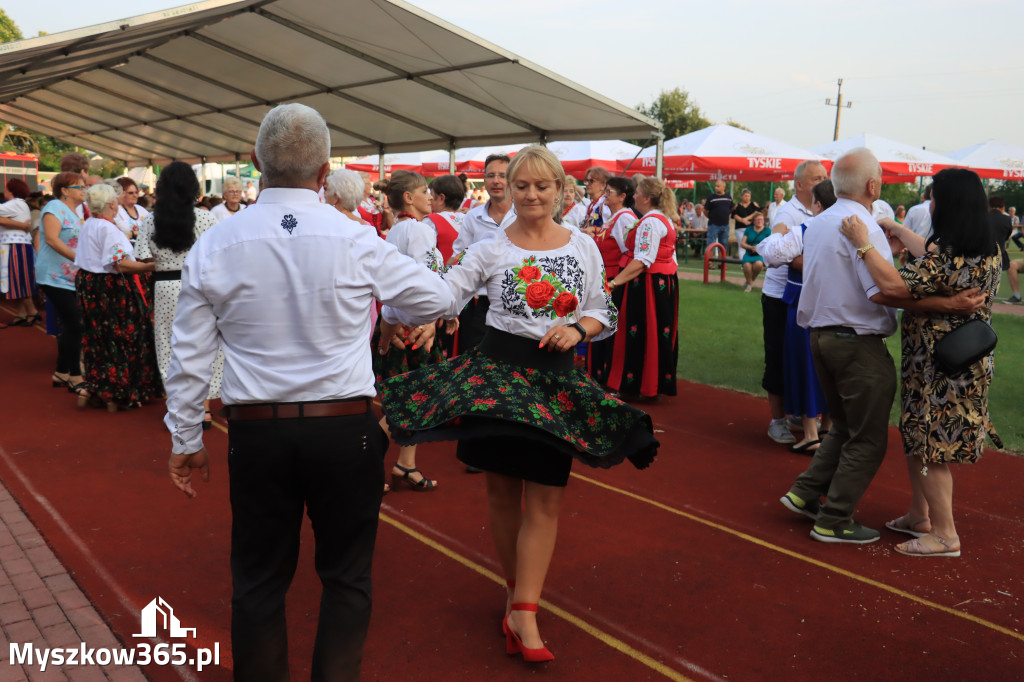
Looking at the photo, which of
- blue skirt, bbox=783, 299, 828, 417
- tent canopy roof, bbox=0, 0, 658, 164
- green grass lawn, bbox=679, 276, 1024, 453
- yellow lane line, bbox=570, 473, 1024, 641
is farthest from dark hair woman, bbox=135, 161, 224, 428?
green grass lawn, bbox=679, 276, 1024, 453

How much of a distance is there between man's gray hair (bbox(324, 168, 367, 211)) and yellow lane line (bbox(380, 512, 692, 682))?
205cm

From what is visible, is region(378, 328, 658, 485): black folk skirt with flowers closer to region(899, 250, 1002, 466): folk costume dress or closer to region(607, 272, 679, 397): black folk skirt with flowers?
region(899, 250, 1002, 466): folk costume dress

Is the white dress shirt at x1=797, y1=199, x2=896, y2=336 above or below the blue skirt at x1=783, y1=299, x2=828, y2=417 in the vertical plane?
above

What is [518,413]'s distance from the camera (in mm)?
2867

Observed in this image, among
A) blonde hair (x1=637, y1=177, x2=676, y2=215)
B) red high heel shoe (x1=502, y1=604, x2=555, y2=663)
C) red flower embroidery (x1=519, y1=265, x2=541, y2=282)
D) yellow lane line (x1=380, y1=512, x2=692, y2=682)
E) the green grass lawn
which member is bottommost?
yellow lane line (x1=380, y1=512, x2=692, y2=682)

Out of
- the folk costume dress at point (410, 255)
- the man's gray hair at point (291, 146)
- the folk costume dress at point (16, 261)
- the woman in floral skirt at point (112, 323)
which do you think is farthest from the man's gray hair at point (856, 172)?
the folk costume dress at point (16, 261)

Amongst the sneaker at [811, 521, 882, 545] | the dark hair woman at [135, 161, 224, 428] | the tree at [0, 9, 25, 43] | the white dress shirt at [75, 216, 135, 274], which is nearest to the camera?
the sneaker at [811, 521, 882, 545]

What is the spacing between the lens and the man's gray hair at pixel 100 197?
674 centimetres

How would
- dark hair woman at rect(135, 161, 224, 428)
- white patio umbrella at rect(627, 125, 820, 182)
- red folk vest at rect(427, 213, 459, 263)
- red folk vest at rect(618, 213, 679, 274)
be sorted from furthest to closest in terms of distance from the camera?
white patio umbrella at rect(627, 125, 820, 182)
red folk vest at rect(618, 213, 679, 274)
dark hair woman at rect(135, 161, 224, 428)
red folk vest at rect(427, 213, 459, 263)

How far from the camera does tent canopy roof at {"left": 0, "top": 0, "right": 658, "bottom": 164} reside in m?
8.17

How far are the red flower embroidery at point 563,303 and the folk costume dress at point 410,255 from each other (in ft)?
6.43

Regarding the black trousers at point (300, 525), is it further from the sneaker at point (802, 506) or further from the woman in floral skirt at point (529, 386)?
the sneaker at point (802, 506)

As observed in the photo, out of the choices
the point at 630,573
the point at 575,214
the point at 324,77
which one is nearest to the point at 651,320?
the point at 575,214

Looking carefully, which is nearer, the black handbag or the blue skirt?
the black handbag
